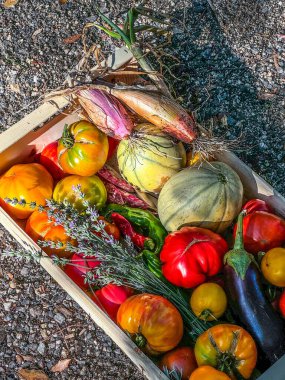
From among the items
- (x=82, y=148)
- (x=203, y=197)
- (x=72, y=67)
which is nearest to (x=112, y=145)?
(x=82, y=148)

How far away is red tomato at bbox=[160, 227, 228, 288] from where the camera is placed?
7.90 feet

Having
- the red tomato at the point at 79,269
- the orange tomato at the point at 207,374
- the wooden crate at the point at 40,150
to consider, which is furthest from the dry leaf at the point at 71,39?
the orange tomato at the point at 207,374

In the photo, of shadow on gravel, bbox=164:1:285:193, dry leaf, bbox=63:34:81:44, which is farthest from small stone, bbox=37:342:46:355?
dry leaf, bbox=63:34:81:44

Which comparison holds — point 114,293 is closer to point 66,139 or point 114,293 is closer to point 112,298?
point 112,298

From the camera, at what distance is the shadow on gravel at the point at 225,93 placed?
328 centimetres

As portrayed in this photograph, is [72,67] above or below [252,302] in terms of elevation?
above

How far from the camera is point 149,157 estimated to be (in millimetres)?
2586

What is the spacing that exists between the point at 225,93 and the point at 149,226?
3.60 ft

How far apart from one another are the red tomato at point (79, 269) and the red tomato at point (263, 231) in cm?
64

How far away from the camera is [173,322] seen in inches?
91.8

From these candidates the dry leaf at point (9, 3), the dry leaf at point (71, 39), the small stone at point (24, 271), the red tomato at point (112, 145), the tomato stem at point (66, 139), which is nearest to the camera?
the tomato stem at point (66, 139)

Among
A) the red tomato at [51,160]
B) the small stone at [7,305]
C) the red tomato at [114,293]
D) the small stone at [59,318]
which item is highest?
the red tomato at [51,160]

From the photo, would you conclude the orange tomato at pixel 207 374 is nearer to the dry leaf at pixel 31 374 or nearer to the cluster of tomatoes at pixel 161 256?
the cluster of tomatoes at pixel 161 256

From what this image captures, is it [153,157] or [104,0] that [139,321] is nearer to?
[153,157]
